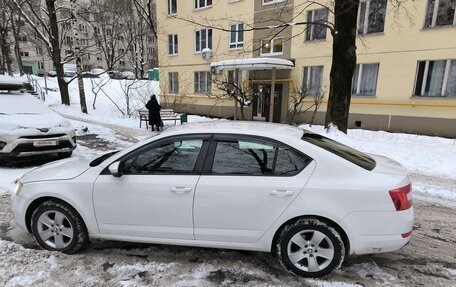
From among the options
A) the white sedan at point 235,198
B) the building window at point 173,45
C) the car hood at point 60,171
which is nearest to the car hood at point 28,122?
the car hood at point 60,171

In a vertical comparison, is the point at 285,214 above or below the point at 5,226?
above

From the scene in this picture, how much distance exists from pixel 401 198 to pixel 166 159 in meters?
2.42

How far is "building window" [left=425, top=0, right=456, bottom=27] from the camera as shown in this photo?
12906mm

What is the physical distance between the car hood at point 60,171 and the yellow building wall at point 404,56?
12.0 m

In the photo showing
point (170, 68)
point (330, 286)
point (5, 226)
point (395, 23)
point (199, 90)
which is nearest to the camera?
point (330, 286)

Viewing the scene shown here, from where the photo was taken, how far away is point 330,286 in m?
3.00

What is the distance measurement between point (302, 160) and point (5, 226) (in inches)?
162

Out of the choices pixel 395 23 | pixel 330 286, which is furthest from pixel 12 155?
pixel 395 23

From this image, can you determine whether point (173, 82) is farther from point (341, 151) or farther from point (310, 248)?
point (310, 248)

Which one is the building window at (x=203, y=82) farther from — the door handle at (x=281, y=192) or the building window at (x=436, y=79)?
the door handle at (x=281, y=192)

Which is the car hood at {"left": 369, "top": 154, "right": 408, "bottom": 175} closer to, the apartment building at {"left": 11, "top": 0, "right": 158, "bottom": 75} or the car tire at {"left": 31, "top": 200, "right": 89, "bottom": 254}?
the car tire at {"left": 31, "top": 200, "right": 89, "bottom": 254}

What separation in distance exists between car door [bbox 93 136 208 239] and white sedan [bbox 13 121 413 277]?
1cm

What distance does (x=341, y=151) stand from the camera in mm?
3418

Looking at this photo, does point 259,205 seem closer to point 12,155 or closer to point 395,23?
point 12,155
